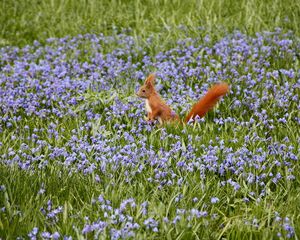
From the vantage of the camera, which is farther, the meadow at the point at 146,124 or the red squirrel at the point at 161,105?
the red squirrel at the point at 161,105

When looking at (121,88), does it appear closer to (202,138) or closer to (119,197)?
(202,138)

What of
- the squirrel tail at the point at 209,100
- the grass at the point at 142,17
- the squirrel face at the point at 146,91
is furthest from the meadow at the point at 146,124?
the squirrel face at the point at 146,91

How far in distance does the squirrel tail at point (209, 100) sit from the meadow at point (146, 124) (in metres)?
0.14

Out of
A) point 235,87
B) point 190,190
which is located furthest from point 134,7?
point 190,190

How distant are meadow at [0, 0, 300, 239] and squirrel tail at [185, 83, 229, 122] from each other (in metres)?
0.14

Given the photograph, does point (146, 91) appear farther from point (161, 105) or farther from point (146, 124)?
point (146, 124)

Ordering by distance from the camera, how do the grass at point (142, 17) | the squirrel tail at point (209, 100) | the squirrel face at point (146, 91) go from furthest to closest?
1. the grass at point (142, 17)
2. the squirrel face at point (146, 91)
3. the squirrel tail at point (209, 100)

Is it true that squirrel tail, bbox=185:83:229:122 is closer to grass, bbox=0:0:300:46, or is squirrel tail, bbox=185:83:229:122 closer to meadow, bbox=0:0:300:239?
meadow, bbox=0:0:300:239

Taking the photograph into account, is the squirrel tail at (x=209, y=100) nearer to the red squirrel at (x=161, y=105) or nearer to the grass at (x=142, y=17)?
the red squirrel at (x=161, y=105)

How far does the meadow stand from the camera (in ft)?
12.4

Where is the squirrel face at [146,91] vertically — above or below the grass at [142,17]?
below

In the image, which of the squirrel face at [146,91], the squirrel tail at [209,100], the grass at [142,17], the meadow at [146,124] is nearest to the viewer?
the meadow at [146,124]

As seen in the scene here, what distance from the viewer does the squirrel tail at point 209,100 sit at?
5.22 meters

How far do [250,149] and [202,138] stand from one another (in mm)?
387
